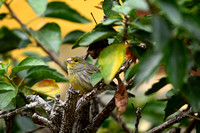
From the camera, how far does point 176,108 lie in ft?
4.01

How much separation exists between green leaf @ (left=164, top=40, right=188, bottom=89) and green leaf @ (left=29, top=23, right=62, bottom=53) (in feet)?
3.46

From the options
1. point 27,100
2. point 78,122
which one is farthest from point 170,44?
point 27,100

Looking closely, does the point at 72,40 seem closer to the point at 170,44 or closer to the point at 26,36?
the point at 26,36

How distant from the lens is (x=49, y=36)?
1.81 m

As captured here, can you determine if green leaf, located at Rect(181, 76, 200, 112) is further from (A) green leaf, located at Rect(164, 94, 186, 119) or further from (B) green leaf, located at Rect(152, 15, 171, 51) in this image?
(A) green leaf, located at Rect(164, 94, 186, 119)

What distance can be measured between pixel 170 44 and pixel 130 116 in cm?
131

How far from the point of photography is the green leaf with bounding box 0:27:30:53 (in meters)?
2.03

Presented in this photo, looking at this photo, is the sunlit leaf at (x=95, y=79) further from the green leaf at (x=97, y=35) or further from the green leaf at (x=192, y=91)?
the green leaf at (x=192, y=91)

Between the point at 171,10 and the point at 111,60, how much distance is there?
0.31 m

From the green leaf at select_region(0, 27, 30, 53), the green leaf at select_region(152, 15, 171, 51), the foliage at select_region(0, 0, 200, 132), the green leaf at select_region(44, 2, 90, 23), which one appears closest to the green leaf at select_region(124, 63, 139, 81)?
the foliage at select_region(0, 0, 200, 132)

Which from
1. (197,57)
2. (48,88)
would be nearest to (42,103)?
(48,88)

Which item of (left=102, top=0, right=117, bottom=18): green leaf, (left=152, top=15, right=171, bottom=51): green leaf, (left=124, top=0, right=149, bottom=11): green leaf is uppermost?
(left=124, top=0, right=149, bottom=11): green leaf

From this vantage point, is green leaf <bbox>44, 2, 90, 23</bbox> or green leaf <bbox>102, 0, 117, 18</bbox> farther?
green leaf <bbox>44, 2, 90, 23</bbox>

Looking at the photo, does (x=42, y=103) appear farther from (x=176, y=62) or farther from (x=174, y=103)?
(x=176, y=62)
